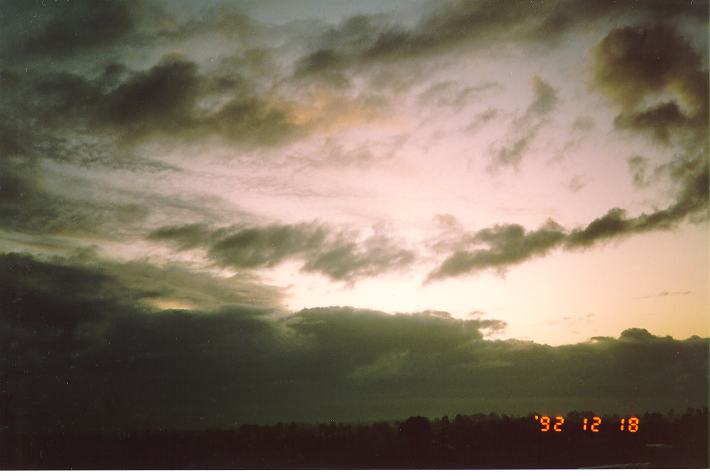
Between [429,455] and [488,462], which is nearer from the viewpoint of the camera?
[488,462]

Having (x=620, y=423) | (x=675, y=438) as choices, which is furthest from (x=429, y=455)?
(x=675, y=438)

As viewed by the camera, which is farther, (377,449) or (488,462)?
(377,449)

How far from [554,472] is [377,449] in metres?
2.32

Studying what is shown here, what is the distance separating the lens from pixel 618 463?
27.1ft

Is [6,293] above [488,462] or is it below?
above

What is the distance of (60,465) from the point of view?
8.43 metres

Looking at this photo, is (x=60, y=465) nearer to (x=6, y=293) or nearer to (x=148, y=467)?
(x=148, y=467)

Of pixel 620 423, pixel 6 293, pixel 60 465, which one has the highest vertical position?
pixel 6 293

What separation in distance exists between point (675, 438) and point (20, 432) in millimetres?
8672

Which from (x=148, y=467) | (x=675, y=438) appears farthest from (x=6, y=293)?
(x=675, y=438)

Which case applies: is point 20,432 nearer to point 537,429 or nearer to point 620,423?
point 537,429

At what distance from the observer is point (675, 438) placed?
8422mm

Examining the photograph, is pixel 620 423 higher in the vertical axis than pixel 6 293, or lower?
lower

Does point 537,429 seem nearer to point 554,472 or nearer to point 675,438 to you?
point 554,472
